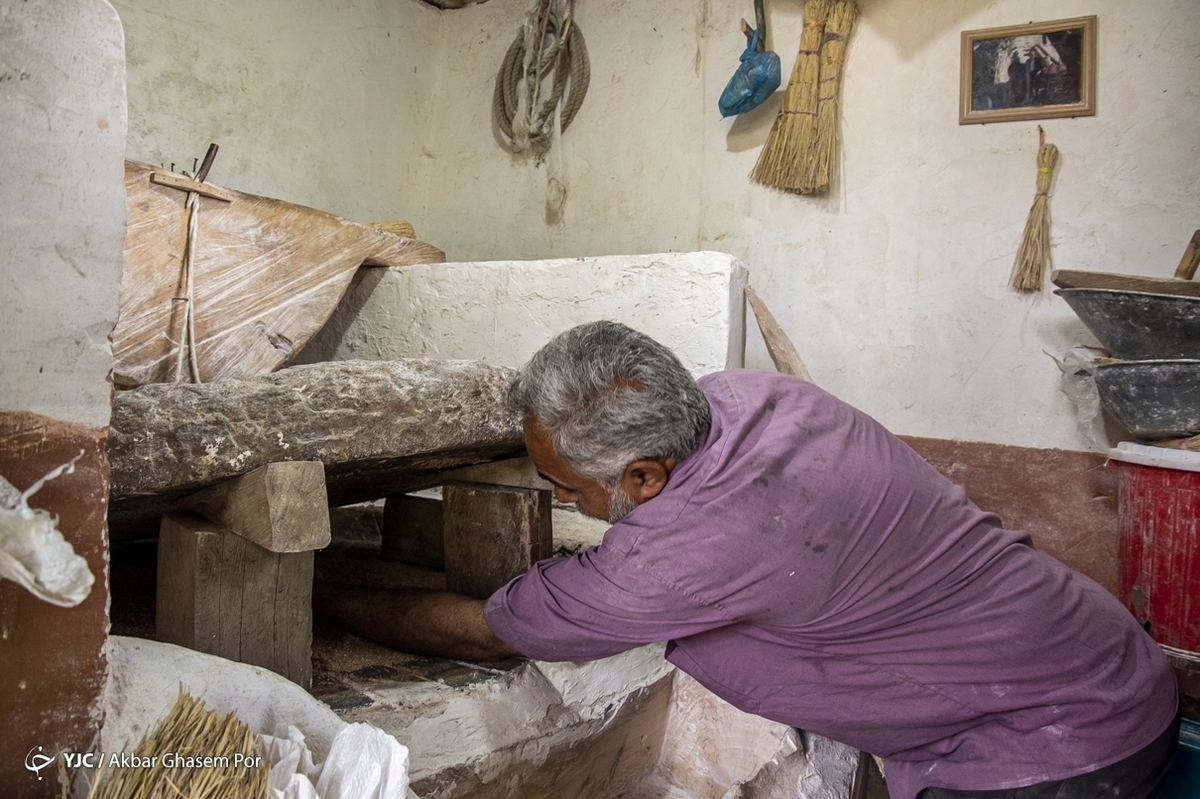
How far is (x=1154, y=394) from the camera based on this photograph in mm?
2625

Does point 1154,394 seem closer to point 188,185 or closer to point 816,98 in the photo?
point 816,98

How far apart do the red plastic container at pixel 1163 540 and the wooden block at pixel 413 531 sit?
6.95 feet

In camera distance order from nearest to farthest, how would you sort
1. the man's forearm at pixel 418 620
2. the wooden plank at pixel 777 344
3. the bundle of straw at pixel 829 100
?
1. the man's forearm at pixel 418 620
2. the wooden plank at pixel 777 344
3. the bundle of straw at pixel 829 100

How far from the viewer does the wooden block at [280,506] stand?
1.45 metres

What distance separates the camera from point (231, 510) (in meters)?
1.53

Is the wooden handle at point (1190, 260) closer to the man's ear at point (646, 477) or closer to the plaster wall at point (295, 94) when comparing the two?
the man's ear at point (646, 477)

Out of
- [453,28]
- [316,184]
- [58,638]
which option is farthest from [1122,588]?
[453,28]

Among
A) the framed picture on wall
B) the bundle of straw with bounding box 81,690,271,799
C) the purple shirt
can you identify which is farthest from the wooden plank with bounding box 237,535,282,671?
the framed picture on wall

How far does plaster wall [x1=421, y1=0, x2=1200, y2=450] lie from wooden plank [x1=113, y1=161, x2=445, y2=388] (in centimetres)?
149

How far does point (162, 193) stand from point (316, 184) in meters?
1.71

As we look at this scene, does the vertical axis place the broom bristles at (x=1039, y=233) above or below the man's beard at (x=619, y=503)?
above

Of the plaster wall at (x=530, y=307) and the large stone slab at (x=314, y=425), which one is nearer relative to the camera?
the large stone slab at (x=314, y=425)

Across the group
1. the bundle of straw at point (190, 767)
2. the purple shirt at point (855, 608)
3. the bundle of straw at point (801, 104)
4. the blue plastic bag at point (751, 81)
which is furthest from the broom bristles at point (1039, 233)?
the bundle of straw at point (190, 767)

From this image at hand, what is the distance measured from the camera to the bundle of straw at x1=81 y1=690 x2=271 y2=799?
110cm
